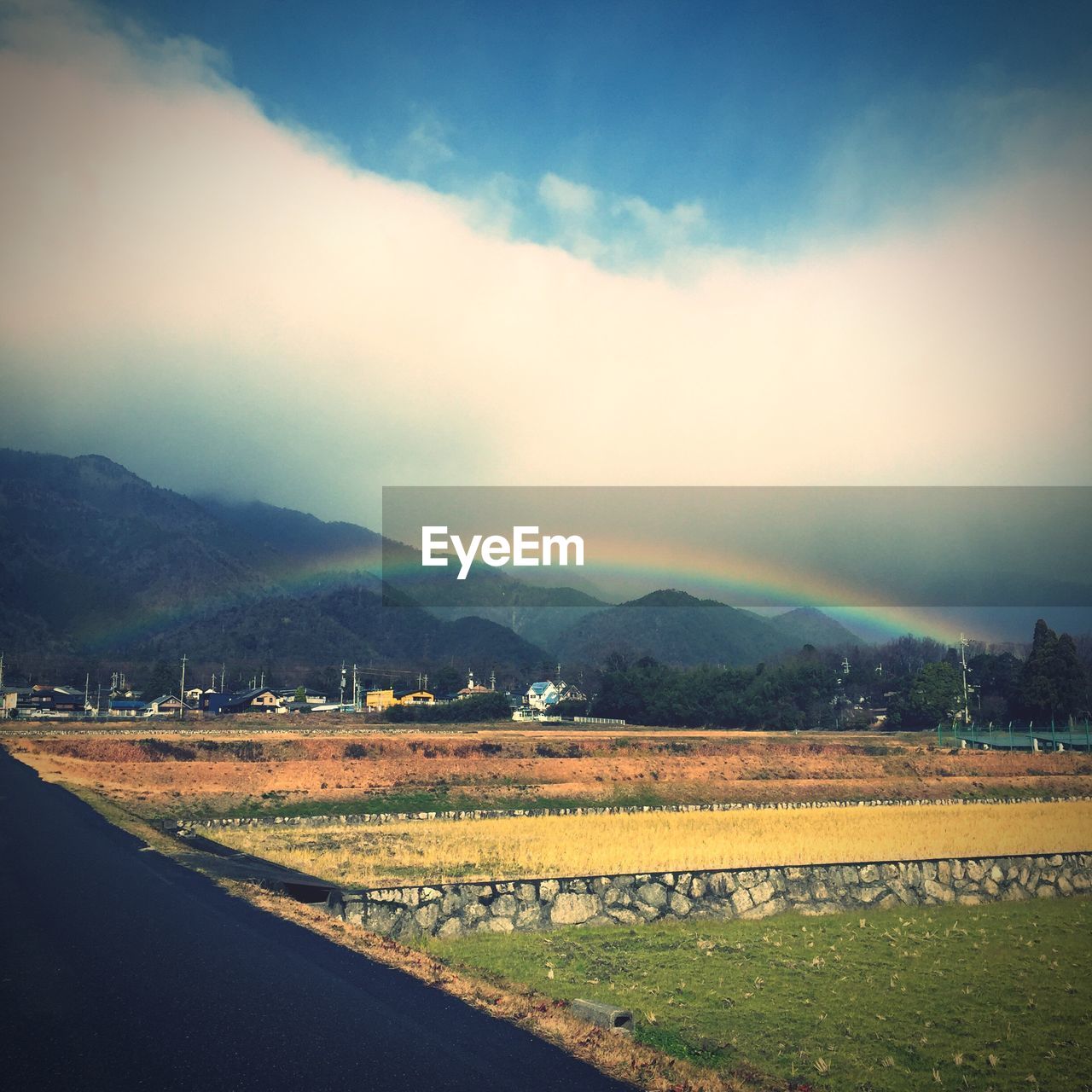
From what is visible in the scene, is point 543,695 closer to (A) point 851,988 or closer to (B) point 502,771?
(B) point 502,771

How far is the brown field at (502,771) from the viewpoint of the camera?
5019 centimetres

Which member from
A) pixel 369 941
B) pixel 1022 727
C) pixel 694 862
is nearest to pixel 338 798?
pixel 694 862

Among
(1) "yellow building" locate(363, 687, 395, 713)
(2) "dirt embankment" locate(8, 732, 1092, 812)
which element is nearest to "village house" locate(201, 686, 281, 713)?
(1) "yellow building" locate(363, 687, 395, 713)

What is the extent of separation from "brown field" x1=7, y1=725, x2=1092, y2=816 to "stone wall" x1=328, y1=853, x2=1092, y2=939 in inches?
923

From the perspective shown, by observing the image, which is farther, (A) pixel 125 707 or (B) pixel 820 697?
(A) pixel 125 707

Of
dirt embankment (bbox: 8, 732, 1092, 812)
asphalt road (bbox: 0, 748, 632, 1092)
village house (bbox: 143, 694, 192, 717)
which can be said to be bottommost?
village house (bbox: 143, 694, 192, 717)

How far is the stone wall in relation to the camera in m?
20.8

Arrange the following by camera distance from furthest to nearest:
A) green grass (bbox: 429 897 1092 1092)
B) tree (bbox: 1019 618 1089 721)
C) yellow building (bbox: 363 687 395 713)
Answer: yellow building (bbox: 363 687 395 713), tree (bbox: 1019 618 1089 721), green grass (bbox: 429 897 1092 1092)

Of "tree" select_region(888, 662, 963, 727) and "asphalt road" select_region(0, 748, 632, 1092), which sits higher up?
"asphalt road" select_region(0, 748, 632, 1092)

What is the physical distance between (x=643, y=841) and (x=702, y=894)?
1206cm

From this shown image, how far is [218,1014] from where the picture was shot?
1218cm

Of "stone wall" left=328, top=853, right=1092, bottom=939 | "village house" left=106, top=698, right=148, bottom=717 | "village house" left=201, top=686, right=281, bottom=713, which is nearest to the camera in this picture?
"stone wall" left=328, top=853, right=1092, bottom=939

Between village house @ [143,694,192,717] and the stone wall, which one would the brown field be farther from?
village house @ [143,694,192,717]

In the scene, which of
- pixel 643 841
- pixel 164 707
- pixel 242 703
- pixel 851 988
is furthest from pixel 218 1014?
pixel 242 703
